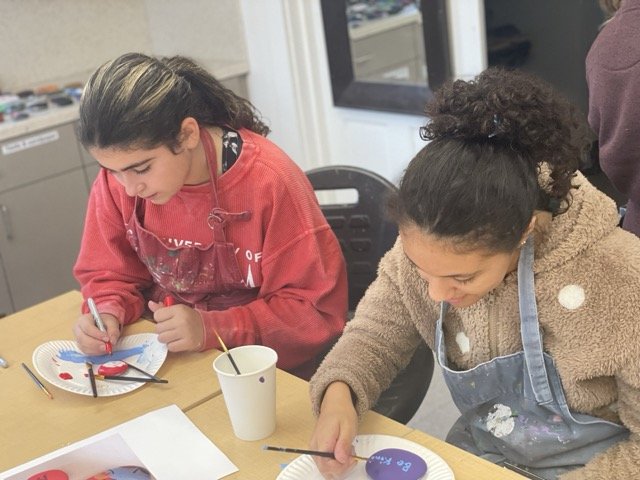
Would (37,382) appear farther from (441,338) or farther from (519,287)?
(519,287)

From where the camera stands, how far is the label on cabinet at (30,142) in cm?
313

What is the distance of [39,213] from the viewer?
330 centimetres

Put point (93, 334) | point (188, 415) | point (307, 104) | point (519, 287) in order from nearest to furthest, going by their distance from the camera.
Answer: point (519, 287) → point (188, 415) → point (93, 334) → point (307, 104)

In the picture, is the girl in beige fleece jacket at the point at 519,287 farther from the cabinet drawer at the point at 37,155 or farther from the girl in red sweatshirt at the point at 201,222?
the cabinet drawer at the point at 37,155

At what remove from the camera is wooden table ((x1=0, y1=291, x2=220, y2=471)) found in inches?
50.4

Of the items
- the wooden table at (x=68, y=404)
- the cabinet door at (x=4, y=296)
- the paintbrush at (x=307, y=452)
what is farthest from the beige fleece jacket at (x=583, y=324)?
the cabinet door at (x=4, y=296)

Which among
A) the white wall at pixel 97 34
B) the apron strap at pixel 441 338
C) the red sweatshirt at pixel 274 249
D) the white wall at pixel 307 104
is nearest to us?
the apron strap at pixel 441 338

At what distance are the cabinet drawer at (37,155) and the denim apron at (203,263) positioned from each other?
5.31 ft

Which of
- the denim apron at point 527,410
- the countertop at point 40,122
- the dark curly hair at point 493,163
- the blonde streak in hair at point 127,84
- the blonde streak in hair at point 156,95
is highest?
the blonde streak in hair at point 127,84

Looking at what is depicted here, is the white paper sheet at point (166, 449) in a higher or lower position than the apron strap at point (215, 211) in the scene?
lower

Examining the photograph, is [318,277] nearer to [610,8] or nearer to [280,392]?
[280,392]

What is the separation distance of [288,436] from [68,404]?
0.38 metres

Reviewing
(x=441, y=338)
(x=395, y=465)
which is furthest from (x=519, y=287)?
(x=395, y=465)

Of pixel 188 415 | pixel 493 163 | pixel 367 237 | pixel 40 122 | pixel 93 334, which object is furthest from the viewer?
pixel 40 122
